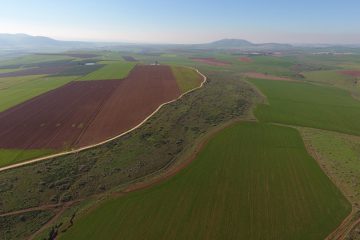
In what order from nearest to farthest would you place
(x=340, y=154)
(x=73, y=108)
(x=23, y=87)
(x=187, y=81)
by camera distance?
(x=340, y=154) < (x=73, y=108) < (x=23, y=87) < (x=187, y=81)

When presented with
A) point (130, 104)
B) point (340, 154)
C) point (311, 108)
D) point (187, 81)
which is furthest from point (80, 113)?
point (311, 108)

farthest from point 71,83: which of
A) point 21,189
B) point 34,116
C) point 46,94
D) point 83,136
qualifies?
point 21,189

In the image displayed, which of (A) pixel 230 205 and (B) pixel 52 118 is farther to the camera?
(B) pixel 52 118

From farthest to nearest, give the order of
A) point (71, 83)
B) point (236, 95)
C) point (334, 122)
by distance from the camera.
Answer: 1. point (71, 83)
2. point (236, 95)
3. point (334, 122)

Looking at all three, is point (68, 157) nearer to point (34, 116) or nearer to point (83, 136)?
point (83, 136)

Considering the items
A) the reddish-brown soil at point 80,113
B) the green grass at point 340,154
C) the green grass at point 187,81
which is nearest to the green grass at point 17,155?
the reddish-brown soil at point 80,113

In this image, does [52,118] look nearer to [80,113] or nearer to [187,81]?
[80,113]

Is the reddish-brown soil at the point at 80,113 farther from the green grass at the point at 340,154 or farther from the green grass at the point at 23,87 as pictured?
the green grass at the point at 340,154
